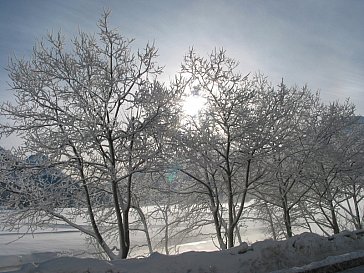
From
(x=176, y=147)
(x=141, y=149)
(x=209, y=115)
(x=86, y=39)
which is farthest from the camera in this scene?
(x=209, y=115)

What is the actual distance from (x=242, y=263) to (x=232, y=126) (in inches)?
269

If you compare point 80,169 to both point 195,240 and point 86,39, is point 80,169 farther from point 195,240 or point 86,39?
point 195,240

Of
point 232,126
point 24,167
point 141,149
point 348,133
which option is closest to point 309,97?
point 348,133

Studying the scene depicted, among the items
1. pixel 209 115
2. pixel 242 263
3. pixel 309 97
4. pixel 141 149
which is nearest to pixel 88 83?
pixel 141 149

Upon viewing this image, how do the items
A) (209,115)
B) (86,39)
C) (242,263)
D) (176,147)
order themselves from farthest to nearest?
(209,115) → (176,147) → (86,39) → (242,263)

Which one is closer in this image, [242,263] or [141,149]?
[242,263]

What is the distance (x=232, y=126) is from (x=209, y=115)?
38.2 inches

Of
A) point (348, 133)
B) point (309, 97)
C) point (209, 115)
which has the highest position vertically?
point (309, 97)

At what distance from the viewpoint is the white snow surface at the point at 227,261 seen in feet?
21.2

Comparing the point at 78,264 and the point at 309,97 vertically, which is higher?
the point at 309,97

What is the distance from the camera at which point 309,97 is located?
19.2 m

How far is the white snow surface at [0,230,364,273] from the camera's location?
6.45 m

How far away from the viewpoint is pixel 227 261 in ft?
23.9

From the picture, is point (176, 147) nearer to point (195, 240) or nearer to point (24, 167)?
point (24, 167)
